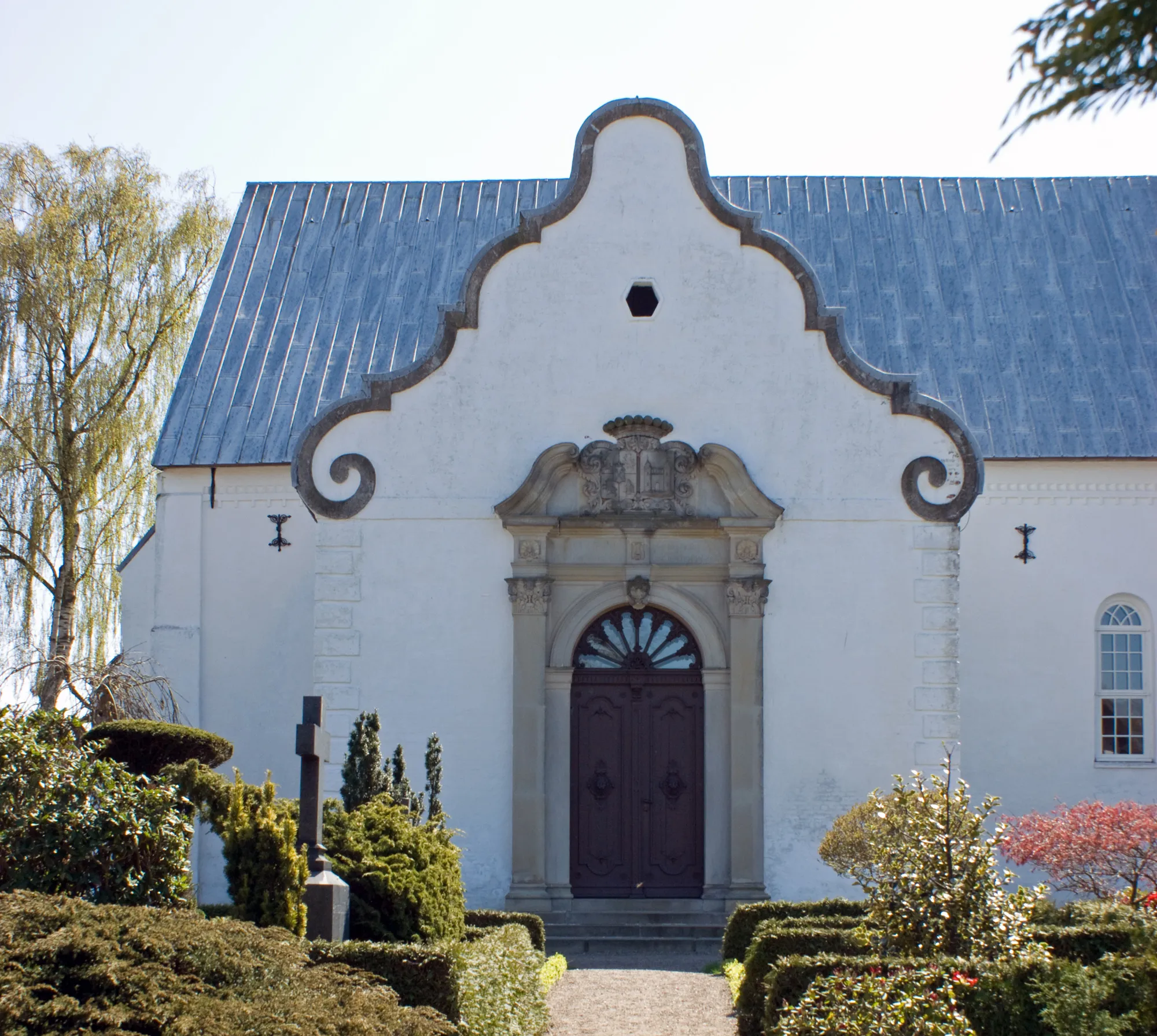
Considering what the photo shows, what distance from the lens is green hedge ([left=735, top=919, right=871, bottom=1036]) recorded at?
478 inches

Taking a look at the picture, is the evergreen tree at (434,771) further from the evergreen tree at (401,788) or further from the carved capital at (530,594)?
the carved capital at (530,594)

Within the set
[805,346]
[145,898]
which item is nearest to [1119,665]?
[805,346]

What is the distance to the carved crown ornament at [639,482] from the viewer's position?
18.2m

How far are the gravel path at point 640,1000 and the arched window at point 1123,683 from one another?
753 centimetres

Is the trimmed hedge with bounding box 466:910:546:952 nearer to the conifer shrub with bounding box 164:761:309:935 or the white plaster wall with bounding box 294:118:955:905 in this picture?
the white plaster wall with bounding box 294:118:955:905

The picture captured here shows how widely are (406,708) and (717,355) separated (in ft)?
17.7

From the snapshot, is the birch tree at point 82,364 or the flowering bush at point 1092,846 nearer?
the flowering bush at point 1092,846

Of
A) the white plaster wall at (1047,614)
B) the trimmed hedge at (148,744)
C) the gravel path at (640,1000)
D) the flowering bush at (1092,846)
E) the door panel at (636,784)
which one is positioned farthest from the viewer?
the white plaster wall at (1047,614)

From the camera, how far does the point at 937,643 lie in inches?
718

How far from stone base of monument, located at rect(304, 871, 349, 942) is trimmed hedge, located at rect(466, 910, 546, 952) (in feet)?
11.1

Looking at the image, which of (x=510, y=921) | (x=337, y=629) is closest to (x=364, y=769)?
(x=510, y=921)

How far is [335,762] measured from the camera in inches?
715

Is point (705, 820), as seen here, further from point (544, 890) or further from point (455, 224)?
point (455, 224)

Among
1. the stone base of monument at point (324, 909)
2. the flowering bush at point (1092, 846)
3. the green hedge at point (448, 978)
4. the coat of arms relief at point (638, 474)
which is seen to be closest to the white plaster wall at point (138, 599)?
the coat of arms relief at point (638, 474)
